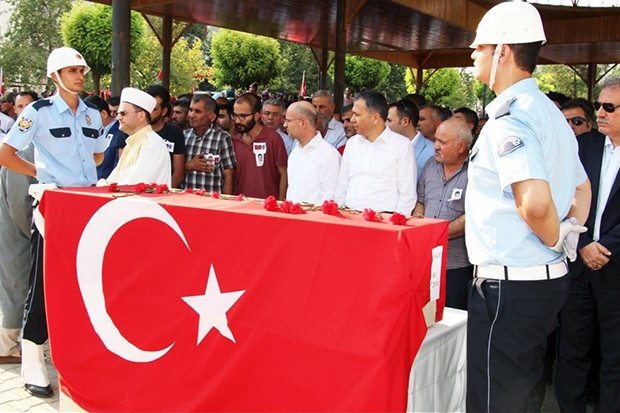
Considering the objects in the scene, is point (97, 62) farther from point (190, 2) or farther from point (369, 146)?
point (369, 146)

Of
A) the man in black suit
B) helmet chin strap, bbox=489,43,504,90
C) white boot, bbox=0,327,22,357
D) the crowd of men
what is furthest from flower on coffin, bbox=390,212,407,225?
white boot, bbox=0,327,22,357

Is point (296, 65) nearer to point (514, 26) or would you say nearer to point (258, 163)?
point (258, 163)

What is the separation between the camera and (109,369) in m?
3.25

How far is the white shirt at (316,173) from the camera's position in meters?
4.55

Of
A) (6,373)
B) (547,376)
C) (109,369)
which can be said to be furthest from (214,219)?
(547,376)

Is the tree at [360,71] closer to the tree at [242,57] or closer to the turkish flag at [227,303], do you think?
the tree at [242,57]

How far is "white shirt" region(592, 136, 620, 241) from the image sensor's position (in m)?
3.39

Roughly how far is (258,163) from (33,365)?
234 cm

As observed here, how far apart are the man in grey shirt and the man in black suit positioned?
66cm

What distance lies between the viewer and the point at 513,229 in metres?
2.28

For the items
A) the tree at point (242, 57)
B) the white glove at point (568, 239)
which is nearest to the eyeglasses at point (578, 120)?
the white glove at point (568, 239)

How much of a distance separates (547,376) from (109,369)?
320 centimetres

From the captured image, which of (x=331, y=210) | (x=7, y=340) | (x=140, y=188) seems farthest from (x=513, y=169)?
(x=7, y=340)

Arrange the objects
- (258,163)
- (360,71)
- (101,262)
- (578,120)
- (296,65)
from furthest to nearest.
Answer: (296,65) → (360,71) → (258,163) → (578,120) → (101,262)
